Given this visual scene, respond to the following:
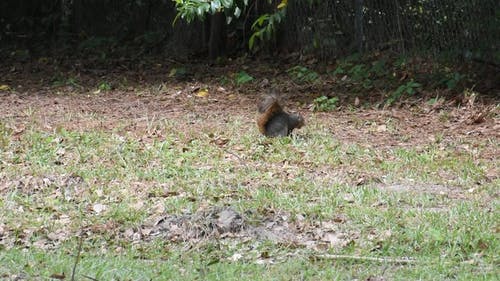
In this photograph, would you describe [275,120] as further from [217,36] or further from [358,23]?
[217,36]

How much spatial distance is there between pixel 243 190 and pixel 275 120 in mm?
1817

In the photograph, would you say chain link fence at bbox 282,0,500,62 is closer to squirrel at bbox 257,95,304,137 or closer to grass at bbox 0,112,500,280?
grass at bbox 0,112,500,280

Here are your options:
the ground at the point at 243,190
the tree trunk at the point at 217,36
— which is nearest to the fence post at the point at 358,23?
the ground at the point at 243,190

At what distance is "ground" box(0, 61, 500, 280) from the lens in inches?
193

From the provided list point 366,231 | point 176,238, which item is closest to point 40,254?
point 176,238

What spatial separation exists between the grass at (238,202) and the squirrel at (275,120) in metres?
0.11

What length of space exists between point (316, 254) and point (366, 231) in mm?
557

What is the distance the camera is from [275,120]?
808cm

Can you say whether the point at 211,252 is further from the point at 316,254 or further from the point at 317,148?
the point at 317,148

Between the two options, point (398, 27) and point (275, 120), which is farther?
point (398, 27)

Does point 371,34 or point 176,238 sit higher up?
point 371,34

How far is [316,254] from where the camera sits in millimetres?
5020

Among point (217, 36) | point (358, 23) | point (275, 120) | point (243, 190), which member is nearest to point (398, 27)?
point (358, 23)

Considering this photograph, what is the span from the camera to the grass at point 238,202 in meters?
4.82
